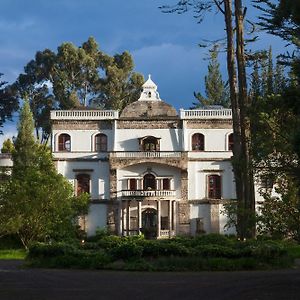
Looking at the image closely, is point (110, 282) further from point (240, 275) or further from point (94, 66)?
point (94, 66)

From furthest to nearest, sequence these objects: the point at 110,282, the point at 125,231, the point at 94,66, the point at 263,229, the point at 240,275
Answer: the point at 94,66, the point at 125,231, the point at 263,229, the point at 240,275, the point at 110,282

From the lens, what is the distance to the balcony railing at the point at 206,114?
4866cm

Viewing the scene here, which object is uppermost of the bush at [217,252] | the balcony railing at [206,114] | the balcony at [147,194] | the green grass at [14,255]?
the balcony railing at [206,114]

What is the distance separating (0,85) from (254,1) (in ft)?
28.9

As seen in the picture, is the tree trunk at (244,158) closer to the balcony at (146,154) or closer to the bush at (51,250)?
the bush at (51,250)

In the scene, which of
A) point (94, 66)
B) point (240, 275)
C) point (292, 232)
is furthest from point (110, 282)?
point (94, 66)

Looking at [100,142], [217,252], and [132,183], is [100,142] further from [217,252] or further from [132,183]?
[217,252]

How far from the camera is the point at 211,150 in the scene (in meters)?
48.5

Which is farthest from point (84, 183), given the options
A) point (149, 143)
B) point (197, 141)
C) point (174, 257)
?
point (174, 257)

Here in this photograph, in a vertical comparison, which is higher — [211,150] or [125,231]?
[211,150]

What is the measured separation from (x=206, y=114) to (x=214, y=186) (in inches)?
218

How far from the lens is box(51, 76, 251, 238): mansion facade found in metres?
47.6

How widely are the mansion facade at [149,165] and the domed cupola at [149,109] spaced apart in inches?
14.2

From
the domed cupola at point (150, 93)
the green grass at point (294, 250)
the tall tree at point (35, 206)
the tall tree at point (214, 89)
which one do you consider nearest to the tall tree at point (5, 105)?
the green grass at point (294, 250)
